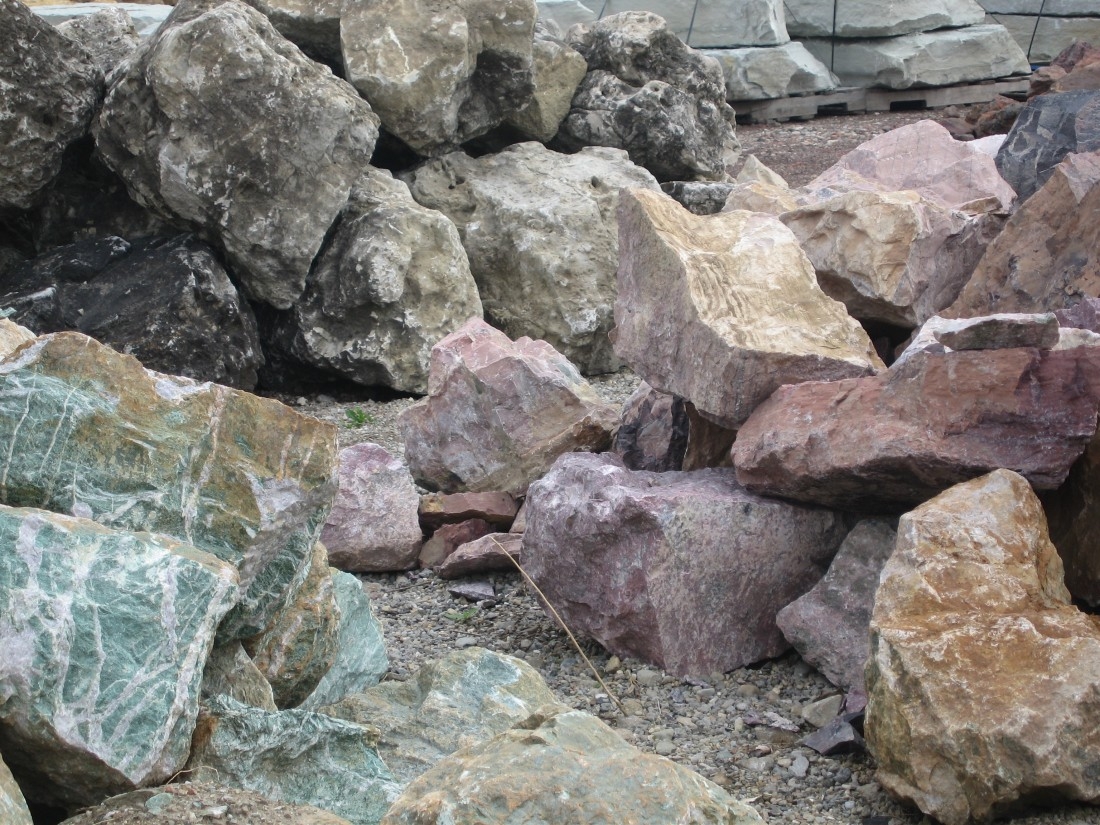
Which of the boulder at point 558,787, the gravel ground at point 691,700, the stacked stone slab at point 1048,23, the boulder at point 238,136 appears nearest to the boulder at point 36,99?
the boulder at point 238,136

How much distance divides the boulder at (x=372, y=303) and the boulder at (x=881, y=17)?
8314 mm

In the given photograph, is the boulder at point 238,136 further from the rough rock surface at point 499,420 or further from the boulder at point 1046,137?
the boulder at point 1046,137

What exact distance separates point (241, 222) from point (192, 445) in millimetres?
3439

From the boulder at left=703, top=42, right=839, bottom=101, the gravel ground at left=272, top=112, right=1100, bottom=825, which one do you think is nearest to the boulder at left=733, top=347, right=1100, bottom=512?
the gravel ground at left=272, top=112, right=1100, bottom=825

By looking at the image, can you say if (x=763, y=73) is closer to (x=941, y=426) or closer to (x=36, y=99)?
(x=36, y=99)

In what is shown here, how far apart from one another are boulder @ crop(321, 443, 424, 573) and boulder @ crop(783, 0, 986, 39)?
34.2 ft

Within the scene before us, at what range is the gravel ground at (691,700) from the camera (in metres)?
2.80

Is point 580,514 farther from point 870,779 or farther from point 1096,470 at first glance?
point 1096,470

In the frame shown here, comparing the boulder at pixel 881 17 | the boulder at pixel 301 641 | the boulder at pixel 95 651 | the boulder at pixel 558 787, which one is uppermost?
the boulder at pixel 558 787

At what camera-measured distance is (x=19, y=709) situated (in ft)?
6.59

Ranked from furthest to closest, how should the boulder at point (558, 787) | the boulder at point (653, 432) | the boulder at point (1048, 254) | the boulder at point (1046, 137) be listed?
1. the boulder at point (1046, 137)
2. the boulder at point (653, 432)
3. the boulder at point (1048, 254)
4. the boulder at point (558, 787)

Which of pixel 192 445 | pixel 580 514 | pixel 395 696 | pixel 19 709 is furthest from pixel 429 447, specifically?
pixel 19 709

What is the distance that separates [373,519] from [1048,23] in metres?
12.3

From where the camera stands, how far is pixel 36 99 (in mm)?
5609
